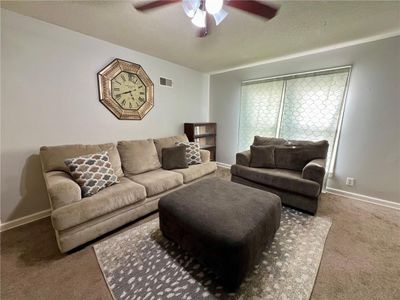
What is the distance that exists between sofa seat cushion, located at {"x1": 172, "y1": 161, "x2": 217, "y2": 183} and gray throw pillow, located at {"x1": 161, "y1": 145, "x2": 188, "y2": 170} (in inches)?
4.2

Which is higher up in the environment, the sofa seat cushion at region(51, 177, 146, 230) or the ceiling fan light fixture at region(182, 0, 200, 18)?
the ceiling fan light fixture at region(182, 0, 200, 18)

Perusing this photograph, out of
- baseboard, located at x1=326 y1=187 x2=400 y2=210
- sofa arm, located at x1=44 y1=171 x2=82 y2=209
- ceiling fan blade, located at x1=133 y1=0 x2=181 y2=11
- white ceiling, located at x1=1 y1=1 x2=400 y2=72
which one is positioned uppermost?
white ceiling, located at x1=1 y1=1 x2=400 y2=72

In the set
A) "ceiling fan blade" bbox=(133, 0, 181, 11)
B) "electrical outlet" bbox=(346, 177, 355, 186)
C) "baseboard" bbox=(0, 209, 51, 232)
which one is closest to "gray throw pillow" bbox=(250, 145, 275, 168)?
"electrical outlet" bbox=(346, 177, 355, 186)

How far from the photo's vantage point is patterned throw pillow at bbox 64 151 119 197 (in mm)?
1829

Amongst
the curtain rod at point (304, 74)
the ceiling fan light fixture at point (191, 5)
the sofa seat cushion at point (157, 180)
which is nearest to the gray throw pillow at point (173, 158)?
the sofa seat cushion at point (157, 180)

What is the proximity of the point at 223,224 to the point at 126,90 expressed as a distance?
255cm

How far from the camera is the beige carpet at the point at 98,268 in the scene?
1.26 meters

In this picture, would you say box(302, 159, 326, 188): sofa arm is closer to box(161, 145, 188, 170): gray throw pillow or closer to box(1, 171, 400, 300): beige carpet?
box(1, 171, 400, 300): beige carpet

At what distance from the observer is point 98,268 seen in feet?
4.79

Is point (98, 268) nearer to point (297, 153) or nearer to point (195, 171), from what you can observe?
point (195, 171)

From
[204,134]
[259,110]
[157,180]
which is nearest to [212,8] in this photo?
[157,180]

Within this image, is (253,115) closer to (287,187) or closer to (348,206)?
(287,187)

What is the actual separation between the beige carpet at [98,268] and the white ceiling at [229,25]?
2.33 meters

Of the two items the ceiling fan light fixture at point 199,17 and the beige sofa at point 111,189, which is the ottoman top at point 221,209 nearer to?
the beige sofa at point 111,189
